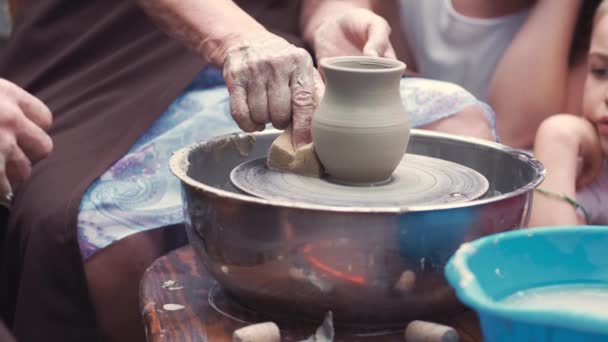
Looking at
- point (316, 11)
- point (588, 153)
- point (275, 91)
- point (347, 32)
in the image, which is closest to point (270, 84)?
point (275, 91)

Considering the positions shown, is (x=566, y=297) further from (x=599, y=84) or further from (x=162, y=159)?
(x=599, y=84)

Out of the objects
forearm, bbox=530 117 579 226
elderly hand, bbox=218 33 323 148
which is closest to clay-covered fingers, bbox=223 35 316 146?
elderly hand, bbox=218 33 323 148

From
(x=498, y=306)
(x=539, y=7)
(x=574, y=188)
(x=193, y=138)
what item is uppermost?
(x=539, y=7)

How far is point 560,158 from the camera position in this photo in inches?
73.4

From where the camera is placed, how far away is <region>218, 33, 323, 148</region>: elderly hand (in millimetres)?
1224

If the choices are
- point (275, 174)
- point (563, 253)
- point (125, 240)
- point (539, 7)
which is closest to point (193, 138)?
point (125, 240)

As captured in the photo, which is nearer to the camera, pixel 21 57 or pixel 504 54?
pixel 21 57

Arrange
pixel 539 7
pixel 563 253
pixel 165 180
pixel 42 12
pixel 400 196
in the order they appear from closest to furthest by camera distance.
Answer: pixel 563 253 → pixel 400 196 → pixel 165 180 → pixel 42 12 → pixel 539 7

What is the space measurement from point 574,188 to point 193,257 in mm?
1005

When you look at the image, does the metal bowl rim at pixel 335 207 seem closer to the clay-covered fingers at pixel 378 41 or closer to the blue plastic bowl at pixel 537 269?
the blue plastic bowl at pixel 537 269

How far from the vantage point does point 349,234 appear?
3.06ft

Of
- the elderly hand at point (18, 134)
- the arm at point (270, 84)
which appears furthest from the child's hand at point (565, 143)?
the elderly hand at point (18, 134)

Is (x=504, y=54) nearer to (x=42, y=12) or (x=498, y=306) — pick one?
(x=42, y=12)

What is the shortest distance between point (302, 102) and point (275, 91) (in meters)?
0.05
